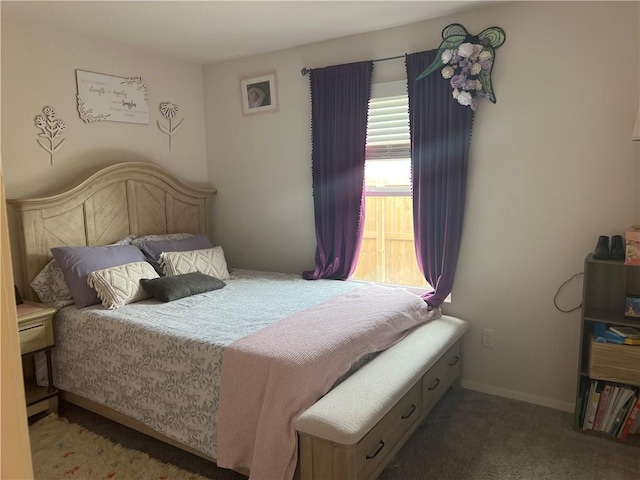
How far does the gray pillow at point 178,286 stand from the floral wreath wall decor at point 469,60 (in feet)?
6.27

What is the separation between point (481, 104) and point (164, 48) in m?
2.28

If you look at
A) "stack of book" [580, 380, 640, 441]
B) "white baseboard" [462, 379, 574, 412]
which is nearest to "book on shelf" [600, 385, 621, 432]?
"stack of book" [580, 380, 640, 441]

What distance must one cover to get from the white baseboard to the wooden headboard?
2384mm

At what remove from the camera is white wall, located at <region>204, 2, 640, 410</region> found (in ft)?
7.86

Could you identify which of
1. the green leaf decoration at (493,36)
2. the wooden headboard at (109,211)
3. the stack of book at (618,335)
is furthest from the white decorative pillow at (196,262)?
the stack of book at (618,335)

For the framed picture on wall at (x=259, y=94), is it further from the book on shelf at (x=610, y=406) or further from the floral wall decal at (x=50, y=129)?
the book on shelf at (x=610, y=406)

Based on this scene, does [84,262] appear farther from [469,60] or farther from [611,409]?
[611,409]

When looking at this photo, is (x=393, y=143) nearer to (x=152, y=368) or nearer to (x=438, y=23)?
(x=438, y=23)

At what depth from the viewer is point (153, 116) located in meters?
3.55

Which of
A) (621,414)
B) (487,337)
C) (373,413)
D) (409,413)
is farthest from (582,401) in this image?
(373,413)

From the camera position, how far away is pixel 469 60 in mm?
2648

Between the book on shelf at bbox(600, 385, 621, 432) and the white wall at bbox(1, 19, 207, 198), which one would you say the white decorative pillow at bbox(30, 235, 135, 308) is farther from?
the book on shelf at bbox(600, 385, 621, 432)

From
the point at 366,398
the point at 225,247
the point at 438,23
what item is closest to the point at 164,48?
the point at 225,247

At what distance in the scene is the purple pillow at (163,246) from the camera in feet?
10.3
